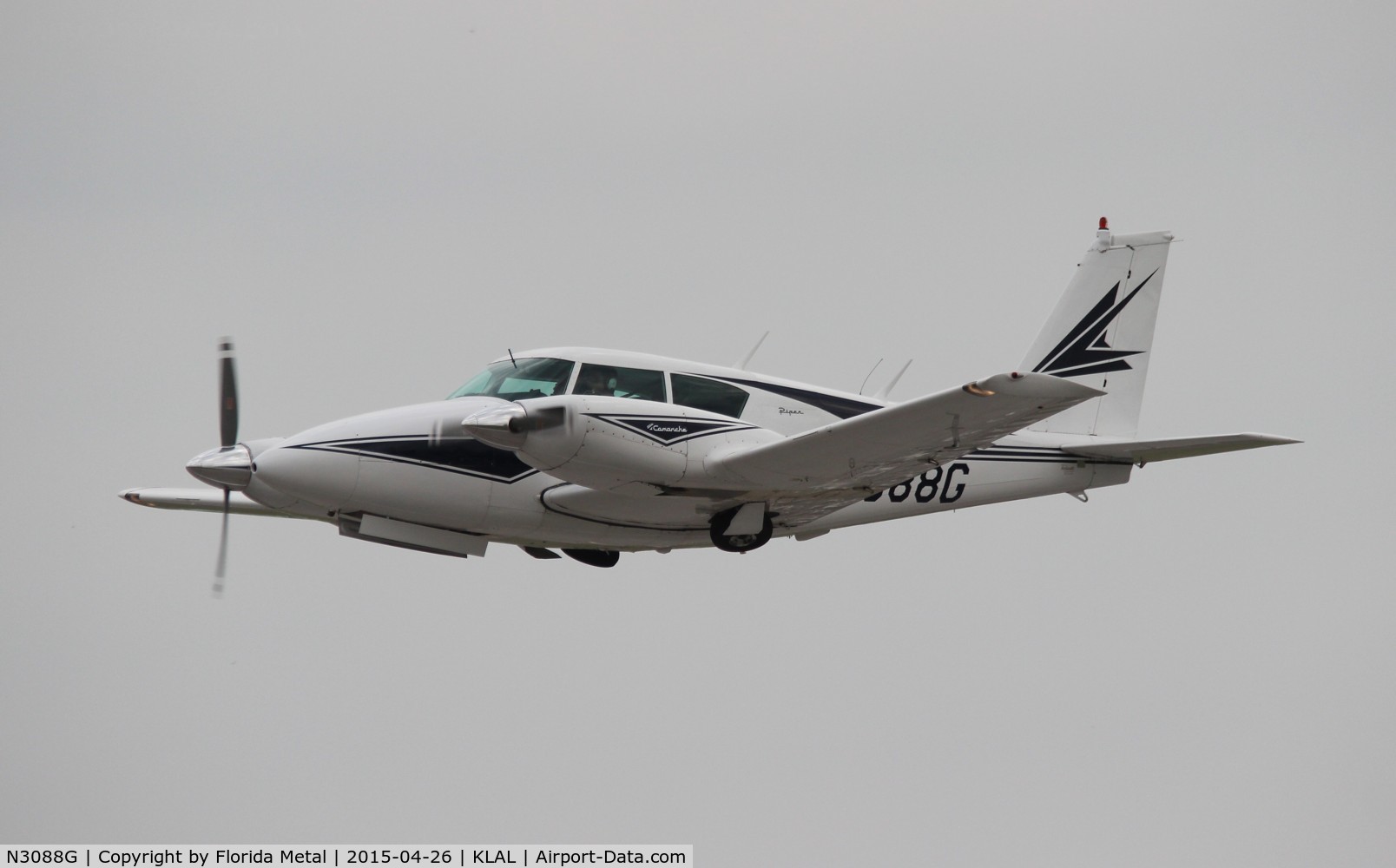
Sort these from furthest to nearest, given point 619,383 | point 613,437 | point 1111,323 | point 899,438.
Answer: point 1111,323 < point 619,383 < point 613,437 < point 899,438

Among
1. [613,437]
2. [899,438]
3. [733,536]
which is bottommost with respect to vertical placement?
[733,536]

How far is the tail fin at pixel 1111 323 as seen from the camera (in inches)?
721

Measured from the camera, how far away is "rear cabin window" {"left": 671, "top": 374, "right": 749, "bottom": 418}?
15.3 m

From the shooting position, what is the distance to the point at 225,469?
15.2 metres

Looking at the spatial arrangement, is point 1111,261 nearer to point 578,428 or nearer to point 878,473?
point 878,473

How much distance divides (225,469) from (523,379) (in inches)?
133

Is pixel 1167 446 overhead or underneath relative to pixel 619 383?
overhead

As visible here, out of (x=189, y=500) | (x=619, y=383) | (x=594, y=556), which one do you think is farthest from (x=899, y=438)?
(x=189, y=500)

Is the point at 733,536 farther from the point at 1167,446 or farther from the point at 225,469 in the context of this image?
the point at 225,469

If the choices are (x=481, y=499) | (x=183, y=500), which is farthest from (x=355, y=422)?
(x=183, y=500)

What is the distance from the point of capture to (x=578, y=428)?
44.6ft

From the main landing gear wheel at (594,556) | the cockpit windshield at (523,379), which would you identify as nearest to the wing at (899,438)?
the cockpit windshield at (523,379)

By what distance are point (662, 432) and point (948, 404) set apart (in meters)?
3.05

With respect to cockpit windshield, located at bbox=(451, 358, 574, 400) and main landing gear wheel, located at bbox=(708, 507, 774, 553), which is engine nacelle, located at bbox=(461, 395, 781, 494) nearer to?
cockpit windshield, located at bbox=(451, 358, 574, 400)
